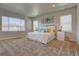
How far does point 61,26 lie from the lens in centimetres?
165

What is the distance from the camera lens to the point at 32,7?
1.54m

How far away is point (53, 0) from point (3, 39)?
1.16 m

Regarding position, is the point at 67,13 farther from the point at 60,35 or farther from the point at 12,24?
the point at 12,24

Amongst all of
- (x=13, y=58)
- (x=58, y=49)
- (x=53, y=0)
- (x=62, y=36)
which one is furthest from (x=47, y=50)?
(x=53, y=0)

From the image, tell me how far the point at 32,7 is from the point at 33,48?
2.74 ft

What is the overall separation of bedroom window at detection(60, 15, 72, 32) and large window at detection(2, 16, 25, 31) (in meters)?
0.81

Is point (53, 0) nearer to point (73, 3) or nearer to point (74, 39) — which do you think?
point (73, 3)

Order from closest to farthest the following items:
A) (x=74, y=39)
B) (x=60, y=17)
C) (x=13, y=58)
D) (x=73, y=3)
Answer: (x=73, y=3), (x=13, y=58), (x=74, y=39), (x=60, y=17)

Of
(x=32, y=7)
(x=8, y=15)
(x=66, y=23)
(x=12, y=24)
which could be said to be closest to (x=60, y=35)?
(x=66, y=23)

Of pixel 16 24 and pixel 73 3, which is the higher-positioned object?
pixel 73 3

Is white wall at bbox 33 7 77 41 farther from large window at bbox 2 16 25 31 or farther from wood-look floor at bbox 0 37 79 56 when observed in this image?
large window at bbox 2 16 25 31

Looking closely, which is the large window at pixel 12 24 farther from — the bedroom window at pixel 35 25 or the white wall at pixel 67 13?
the white wall at pixel 67 13

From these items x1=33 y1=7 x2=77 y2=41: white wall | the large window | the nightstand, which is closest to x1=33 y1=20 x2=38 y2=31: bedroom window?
x1=33 y1=7 x2=77 y2=41: white wall

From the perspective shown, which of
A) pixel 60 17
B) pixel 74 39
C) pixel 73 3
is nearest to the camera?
pixel 73 3
